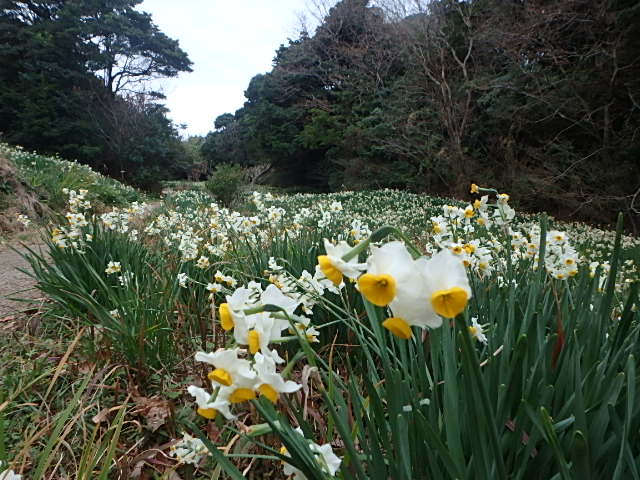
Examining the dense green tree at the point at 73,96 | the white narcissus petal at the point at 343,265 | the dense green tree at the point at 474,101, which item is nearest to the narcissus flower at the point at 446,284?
A: the white narcissus petal at the point at 343,265

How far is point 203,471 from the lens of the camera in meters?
1.37

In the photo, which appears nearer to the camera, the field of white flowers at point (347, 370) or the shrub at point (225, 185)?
the field of white flowers at point (347, 370)

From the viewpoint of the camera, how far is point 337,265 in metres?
0.52

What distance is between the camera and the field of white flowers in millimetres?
563

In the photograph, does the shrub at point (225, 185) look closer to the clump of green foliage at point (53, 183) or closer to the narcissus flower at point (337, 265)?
the clump of green foliage at point (53, 183)

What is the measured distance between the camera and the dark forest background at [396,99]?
8.32 metres

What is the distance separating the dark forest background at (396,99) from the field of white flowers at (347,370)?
7.43 meters

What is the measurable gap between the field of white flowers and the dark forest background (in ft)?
24.4

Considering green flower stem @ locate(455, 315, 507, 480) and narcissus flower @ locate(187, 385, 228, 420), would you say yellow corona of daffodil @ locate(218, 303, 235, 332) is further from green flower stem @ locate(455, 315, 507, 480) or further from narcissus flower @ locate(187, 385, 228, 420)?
green flower stem @ locate(455, 315, 507, 480)

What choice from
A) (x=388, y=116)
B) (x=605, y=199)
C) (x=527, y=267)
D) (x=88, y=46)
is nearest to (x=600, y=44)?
(x=605, y=199)

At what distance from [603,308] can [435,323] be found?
28.2 inches

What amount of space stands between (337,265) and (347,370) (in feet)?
4.31

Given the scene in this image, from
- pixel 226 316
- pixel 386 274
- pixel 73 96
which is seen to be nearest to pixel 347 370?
pixel 226 316

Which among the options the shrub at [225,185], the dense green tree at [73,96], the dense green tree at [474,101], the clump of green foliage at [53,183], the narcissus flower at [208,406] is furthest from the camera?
the dense green tree at [73,96]
